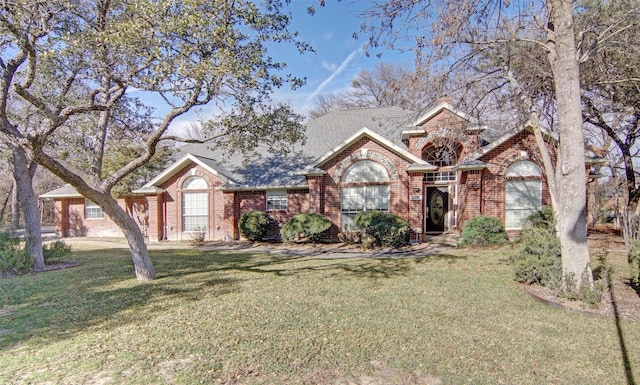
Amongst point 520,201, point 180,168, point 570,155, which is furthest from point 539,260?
point 180,168

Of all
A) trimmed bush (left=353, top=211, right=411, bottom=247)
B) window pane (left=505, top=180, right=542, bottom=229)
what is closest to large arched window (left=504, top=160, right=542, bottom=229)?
window pane (left=505, top=180, right=542, bottom=229)

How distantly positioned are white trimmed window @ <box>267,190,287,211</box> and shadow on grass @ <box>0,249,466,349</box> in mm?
4080

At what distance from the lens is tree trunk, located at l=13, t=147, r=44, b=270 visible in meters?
9.78

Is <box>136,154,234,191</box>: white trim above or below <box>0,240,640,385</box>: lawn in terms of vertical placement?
above

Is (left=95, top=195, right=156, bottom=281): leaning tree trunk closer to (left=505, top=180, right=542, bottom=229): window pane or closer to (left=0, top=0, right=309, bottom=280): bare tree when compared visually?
(left=0, top=0, right=309, bottom=280): bare tree

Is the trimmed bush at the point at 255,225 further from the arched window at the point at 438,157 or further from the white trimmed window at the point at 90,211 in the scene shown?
the white trimmed window at the point at 90,211

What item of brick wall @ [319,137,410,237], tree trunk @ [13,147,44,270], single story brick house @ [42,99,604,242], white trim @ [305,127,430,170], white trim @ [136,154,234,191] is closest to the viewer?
tree trunk @ [13,147,44,270]

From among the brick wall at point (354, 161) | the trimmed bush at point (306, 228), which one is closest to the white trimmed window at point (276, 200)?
the trimmed bush at point (306, 228)

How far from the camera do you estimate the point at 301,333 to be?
196 inches

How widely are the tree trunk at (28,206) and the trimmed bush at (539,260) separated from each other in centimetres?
1285

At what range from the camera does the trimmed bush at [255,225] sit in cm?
1574

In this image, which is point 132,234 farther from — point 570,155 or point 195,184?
point 195,184

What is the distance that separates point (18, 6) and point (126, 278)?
6.10 meters

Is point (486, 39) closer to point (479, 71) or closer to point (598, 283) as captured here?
point (479, 71)
